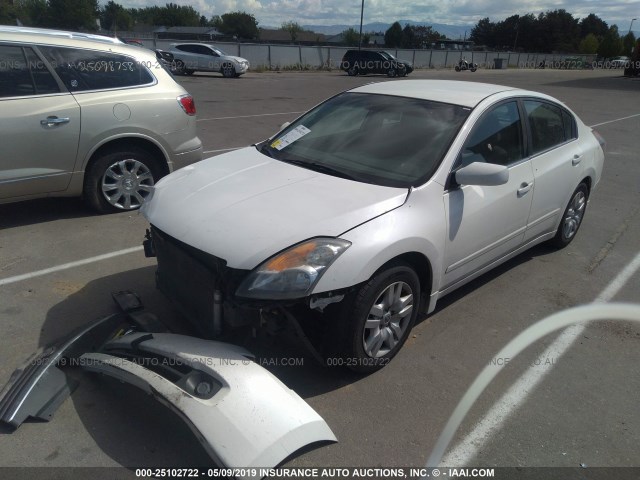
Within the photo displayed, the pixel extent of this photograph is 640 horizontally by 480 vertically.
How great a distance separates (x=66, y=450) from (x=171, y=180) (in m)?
1.81

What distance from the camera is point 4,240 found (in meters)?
4.73

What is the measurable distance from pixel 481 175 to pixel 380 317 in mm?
1102

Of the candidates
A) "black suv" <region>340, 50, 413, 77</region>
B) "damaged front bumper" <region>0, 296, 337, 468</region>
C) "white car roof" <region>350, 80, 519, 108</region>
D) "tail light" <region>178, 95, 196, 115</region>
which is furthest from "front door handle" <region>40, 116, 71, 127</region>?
"black suv" <region>340, 50, 413, 77</region>

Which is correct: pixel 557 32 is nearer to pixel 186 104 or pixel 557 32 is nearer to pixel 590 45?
pixel 590 45

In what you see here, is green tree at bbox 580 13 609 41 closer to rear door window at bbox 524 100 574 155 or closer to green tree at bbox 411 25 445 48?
green tree at bbox 411 25 445 48

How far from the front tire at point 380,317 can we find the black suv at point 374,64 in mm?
32373

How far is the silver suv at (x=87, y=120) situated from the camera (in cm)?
468

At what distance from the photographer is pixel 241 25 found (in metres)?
99.2

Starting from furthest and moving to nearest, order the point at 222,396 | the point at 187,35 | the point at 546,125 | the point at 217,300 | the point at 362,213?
1. the point at 187,35
2. the point at 546,125
3. the point at 362,213
4. the point at 217,300
5. the point at 222,396

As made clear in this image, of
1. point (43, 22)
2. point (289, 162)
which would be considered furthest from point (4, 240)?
point (43, 22)

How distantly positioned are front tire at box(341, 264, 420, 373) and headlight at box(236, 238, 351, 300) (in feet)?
0.92

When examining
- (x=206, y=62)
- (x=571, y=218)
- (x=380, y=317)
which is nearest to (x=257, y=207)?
(x=380, y=317)

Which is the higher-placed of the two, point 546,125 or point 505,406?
point 546,125

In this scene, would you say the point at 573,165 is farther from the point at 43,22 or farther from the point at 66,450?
the point at 43,22
